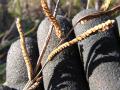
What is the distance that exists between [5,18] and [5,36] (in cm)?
74

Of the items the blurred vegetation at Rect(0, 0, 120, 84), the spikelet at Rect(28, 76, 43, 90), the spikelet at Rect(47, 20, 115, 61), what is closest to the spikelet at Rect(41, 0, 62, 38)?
the spikelet at Rect(47, 20, 115, 61)

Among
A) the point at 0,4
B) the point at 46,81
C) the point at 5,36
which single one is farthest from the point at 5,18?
the point at 46,81

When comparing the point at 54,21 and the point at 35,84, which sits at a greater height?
the point at 54,21

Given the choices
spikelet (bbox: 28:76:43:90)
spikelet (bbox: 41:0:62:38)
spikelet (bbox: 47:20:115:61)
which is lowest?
spikelet (bbox: 28:76:43:90)

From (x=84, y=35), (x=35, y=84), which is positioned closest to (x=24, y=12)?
(x=35, y=84)

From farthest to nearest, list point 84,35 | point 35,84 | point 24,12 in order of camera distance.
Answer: point 24,12 → point 35,84 → point 84,35

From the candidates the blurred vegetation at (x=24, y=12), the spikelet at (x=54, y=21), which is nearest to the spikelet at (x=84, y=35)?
the spikelet at (x=54, y=21)

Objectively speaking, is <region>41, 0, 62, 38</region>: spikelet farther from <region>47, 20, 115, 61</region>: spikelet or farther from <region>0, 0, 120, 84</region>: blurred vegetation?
<region>0, 0, 120, 84</region>: blurred vegetation

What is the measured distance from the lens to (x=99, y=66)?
1.43 m

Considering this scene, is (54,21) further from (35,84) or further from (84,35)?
(35,84)

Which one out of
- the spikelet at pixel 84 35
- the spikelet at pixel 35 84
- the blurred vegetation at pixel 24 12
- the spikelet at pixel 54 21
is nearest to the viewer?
the spikelet at pixel 84 35

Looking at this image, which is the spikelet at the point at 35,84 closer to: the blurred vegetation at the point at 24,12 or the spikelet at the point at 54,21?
the spikelet at the point at 54,21

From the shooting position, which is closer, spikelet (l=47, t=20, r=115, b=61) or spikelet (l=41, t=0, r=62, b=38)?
spikelet (l=47, t=20, r=115, b=61)

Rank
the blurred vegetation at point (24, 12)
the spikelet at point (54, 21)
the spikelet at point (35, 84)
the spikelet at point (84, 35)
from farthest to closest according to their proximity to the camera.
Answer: the blurred vegetation at point (24, 12) → the spikelet at point (35, 84) → the spikelet at point (54, 21) → the spikelet at point (84, 35)
